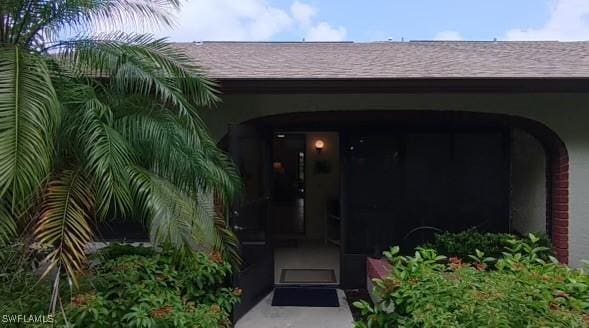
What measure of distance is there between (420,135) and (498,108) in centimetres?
103

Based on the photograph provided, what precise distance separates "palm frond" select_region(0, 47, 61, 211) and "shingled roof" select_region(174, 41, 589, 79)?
2220 millimetres

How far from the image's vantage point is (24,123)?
9.57ft

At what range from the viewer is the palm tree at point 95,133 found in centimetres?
302

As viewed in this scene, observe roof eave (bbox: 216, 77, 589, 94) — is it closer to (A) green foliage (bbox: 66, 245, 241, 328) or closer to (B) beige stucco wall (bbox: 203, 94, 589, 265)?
(B) beige stucco wall (bbox: 203, 94, 589, 265)

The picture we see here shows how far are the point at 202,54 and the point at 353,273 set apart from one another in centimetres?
384

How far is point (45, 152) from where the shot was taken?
2.97 metres

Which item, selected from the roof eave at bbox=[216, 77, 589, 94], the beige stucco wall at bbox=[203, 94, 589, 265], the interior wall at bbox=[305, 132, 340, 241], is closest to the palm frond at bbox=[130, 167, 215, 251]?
the roof eave at bbox=[216, 77, 589, 94]

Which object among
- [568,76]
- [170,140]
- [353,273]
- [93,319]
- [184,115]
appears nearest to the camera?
[93,319]

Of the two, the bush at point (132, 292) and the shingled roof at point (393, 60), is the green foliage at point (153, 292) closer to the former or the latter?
the bush at point (132, 292)

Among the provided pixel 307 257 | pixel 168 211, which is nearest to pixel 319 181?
pixel 307 257

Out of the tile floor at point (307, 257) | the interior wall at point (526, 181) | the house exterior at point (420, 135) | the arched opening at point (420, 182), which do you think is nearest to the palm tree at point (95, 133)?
the house exterior at point (420, 135)

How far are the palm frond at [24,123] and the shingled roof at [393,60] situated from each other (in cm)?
222

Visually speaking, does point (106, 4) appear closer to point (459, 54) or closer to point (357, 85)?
point (357, 85)

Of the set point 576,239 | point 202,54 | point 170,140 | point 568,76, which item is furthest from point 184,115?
point 576,239
